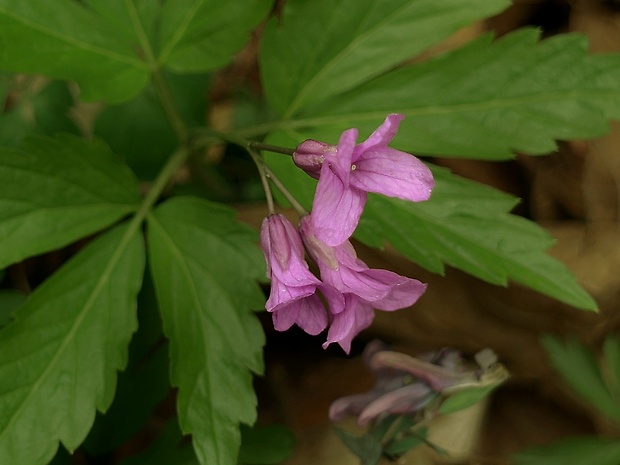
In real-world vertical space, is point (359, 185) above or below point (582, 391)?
above

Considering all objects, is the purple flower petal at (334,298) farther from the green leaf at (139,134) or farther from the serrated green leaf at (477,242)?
the green leaf at (139,134)

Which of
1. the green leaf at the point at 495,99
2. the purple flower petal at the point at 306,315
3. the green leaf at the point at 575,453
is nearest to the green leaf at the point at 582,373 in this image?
the green leaf at the point at 575,453

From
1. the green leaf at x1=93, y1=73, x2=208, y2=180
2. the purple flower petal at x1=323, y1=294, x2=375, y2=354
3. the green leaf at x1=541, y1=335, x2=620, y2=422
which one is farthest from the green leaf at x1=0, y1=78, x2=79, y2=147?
the green leaf at x1=541, y1=335, x2=620, y2=422

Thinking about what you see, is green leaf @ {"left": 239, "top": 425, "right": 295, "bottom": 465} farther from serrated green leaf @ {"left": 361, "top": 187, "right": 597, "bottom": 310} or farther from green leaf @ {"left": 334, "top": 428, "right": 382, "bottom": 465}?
serrated green leaf @ {"left": 361, "top": 187, "right": 597, "bottom": 310}

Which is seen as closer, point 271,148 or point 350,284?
point 350,284

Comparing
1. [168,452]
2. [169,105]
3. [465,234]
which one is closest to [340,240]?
[465,234]

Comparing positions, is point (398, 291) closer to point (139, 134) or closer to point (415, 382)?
point (415, 382)

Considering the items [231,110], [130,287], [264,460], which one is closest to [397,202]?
[130,287]
